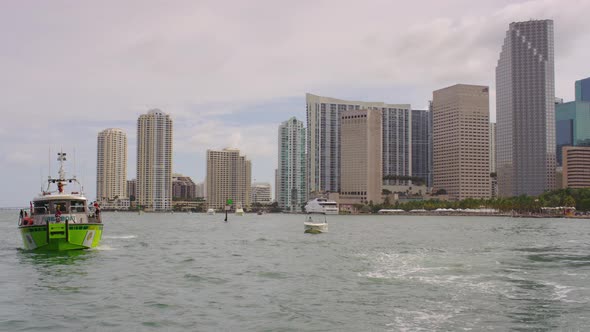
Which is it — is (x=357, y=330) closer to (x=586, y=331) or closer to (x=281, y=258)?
(x=586, y=331)

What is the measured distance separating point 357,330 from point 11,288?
21728 mm

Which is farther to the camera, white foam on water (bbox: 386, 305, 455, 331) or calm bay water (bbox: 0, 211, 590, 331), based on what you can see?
calm bay water (bbox: 0, 211, 590, 331)

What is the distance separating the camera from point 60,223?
51.0m

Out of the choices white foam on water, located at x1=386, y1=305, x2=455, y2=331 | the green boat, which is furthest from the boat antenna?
white foam on water, located at x1=386, y1=305, x2=455, y2=331

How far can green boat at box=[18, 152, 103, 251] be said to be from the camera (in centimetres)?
5062

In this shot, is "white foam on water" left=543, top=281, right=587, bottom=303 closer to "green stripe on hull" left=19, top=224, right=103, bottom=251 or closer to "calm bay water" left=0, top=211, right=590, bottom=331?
"calm bay water" left=0, top=211, right=590, bottom=331

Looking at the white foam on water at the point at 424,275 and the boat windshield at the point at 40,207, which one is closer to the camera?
the white foam on water at the point at 424,275

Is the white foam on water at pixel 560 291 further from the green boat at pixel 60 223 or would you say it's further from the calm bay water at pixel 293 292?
the green boat at pixel 60 223

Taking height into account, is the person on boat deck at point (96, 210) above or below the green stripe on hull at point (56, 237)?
above

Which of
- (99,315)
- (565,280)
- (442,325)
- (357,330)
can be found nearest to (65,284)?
(99,315)

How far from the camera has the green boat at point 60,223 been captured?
5062 cm

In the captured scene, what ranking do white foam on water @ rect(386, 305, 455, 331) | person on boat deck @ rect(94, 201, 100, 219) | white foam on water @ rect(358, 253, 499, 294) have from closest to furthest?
1. white foam on water @ rect(386, 305, 455, 331)
2. white foam on water @ rect(358, 253, 499, 294)
3. person on boat deck @ rect(94, 201, 100, 219)

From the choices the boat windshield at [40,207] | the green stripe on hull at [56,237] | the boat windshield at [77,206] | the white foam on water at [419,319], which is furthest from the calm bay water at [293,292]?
the boat windshield at [77,206]

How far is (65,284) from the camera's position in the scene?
36.4m
